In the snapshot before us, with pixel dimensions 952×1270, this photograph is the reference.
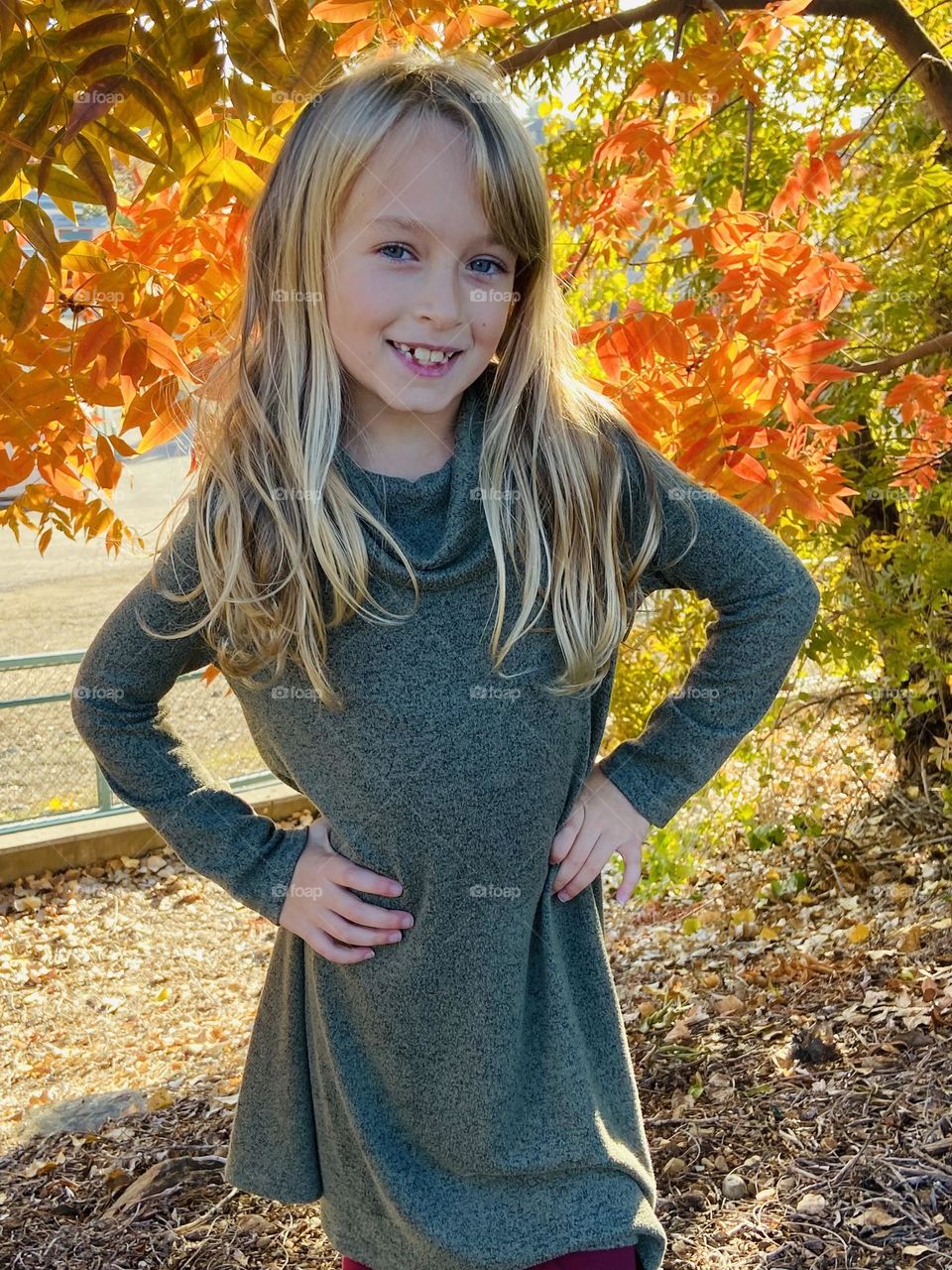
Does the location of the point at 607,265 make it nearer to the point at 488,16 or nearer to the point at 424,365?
the point at 488,16

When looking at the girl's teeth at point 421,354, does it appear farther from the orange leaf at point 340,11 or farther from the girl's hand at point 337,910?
the orange leaf at point 340,11

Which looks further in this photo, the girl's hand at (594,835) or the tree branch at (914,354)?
the tree branch at (914,354)

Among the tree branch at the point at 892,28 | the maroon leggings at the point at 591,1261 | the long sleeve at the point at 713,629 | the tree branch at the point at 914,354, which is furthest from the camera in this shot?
the tree branch at the point at 914,354

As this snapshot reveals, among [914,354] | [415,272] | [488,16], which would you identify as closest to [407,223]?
[415,272]

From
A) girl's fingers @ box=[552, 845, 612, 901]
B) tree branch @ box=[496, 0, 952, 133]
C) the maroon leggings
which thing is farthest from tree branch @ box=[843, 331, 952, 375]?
the maroon leggings

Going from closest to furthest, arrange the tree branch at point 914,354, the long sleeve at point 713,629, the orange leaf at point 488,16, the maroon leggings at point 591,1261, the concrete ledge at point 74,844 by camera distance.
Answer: the maroon leggings at point 591,1261 → the long sleeve at point 713,629 → the orange leaf at point 488,16 → the tree branch at point 914,354 → the concrete ledge at point 74,844

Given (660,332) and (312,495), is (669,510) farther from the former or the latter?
(660,332)

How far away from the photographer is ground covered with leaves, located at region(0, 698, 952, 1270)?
249 cm

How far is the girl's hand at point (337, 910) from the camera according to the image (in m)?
1.53

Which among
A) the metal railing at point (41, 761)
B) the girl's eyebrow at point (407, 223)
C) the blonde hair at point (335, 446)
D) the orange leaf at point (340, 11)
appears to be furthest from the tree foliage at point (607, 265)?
the metal railing at point (41, 761)

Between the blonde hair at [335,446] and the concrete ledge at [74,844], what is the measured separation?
3.63 meters

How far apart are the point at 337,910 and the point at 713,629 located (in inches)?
23.8

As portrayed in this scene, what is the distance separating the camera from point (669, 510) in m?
1.63

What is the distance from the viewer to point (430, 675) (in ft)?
5.05
